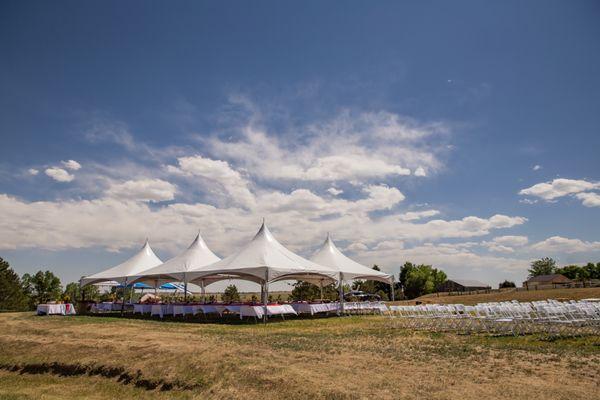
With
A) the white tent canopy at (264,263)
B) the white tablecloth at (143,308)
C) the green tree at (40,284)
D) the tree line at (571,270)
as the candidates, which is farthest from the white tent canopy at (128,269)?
the tree line at (571,270)

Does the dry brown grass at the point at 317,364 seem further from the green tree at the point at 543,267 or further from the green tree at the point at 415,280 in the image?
the green tree at the point at 543,267

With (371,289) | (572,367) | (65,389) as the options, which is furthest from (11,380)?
(371,289)

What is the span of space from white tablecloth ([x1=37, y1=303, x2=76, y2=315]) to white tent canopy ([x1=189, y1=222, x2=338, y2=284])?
27.0ft

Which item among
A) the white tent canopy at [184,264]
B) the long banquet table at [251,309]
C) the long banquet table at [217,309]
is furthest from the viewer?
the white tent canopy at [184,264]

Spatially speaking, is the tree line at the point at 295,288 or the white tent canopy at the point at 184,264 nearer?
the white tent canopy at the point at 184,264

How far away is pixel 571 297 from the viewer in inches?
957

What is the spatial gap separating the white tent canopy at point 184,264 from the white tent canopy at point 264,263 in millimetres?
1855

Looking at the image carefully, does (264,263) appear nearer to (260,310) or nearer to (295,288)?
(260,310)

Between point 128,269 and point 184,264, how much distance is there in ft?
18.3

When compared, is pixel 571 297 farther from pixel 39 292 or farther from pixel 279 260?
pixel 39 292

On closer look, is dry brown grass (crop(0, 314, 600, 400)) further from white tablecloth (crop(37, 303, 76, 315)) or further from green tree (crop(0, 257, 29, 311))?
green tree (crop(0, 257, 29, 311))

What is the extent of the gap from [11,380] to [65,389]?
6.56 feet

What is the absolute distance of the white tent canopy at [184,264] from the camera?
19.3 metres

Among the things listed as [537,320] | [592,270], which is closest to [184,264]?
[537,320]
